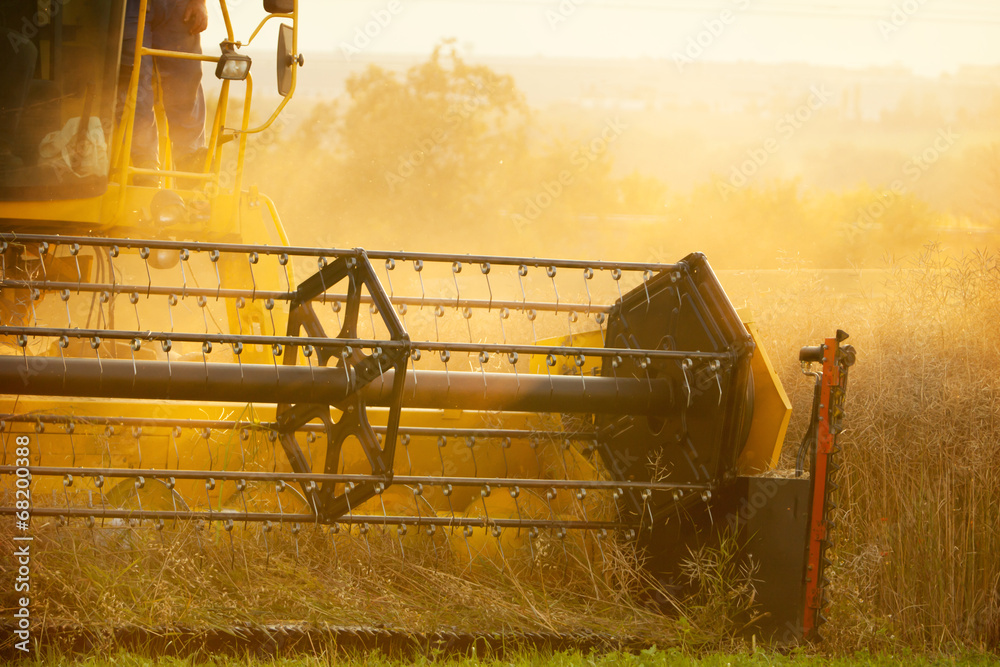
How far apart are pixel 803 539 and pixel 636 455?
80cm

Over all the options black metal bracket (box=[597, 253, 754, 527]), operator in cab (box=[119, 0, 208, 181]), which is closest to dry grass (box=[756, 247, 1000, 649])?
black metal bracket (box=[597, 253, 754, 527])

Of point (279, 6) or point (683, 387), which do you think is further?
point (279, 6)

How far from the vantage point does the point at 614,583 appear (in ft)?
11.7

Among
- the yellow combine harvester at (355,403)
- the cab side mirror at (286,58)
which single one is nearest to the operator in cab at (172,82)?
the yellow combine harvester at (355,403)

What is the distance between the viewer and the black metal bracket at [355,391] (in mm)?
2996
